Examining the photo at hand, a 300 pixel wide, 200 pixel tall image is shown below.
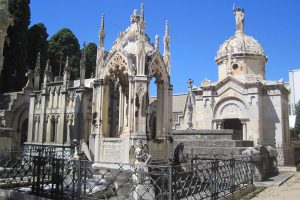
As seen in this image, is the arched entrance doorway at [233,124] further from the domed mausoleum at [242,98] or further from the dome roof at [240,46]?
the dome roof at [240,46]

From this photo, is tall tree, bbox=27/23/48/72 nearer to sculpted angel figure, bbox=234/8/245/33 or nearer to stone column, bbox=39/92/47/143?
stone column, bbox=39/92/47/143

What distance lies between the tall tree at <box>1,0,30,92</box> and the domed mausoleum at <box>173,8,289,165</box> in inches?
816

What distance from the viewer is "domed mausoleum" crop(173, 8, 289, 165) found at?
99.8 ft

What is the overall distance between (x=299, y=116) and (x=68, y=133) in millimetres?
45609

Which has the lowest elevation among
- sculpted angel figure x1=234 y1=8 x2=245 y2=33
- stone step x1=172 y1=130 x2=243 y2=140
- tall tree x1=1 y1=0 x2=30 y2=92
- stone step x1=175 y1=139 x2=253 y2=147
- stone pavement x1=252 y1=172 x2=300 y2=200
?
stone pavement x1=252 y1=172 x2=300 y2=200

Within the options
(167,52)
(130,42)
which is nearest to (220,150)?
(167,52)

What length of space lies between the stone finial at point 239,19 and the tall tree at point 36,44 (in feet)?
85.3

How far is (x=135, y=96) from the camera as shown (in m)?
11.3

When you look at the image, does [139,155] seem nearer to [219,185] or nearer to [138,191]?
[138,191]

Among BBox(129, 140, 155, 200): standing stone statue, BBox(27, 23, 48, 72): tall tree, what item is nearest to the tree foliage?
BBox(27, 23, 48, 72): tall tree

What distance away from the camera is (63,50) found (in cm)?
4728

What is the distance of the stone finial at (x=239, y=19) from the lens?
3775 centimetres

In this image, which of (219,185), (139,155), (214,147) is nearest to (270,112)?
(214,147)

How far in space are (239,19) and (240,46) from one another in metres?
4.82
